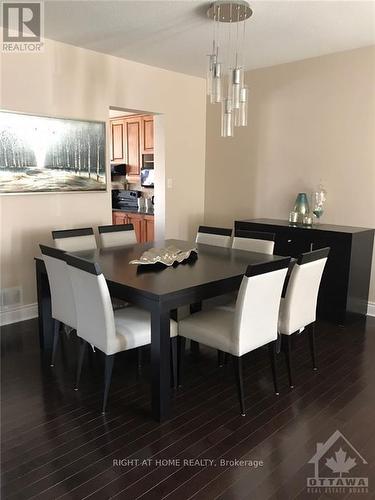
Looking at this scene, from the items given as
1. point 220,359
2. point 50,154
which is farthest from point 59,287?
point 50,154

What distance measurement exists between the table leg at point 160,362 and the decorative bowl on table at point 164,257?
71 centimetres

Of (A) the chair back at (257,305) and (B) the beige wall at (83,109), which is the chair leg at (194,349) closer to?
(A) the chair back at (257,305)

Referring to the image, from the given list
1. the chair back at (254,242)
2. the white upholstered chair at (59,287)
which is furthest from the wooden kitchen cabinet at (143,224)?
the white upholstered chair at (59,287)

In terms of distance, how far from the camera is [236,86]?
289cm

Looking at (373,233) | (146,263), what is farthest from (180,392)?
(373,233)

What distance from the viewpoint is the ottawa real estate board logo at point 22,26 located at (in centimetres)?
321

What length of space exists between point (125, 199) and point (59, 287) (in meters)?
4.07

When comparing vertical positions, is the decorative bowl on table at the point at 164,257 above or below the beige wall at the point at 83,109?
below

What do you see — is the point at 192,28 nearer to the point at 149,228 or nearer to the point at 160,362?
the point at 160,362

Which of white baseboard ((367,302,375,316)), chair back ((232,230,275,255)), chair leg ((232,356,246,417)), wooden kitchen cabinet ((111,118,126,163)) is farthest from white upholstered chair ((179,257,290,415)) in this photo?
wooden kitchen cabinet ((111,118,126,163))

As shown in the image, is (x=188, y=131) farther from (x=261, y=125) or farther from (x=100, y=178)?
(x=100, y=178)

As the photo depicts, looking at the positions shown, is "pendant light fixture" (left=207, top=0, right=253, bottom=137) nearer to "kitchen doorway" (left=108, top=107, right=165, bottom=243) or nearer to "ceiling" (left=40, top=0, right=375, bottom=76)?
"ceiling" (left=40, top=0, right=375, bottom=76)

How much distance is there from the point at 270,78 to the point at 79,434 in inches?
169

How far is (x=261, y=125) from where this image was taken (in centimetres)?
501
